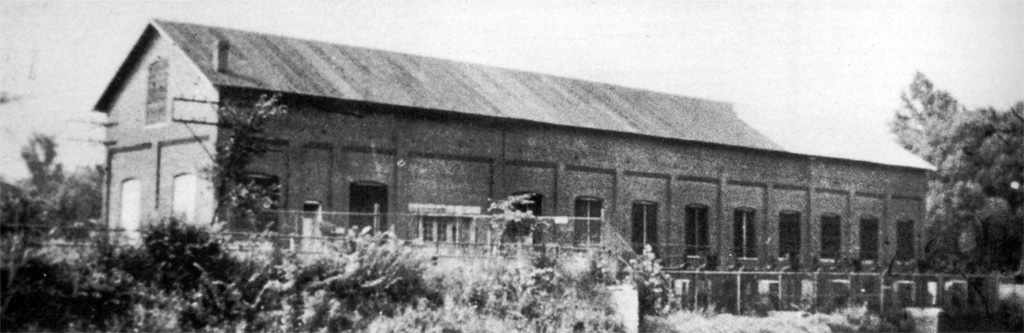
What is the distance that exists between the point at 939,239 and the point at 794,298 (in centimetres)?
1904

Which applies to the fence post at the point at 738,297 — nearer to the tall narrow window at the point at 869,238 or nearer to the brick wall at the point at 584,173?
the brick wall at the point at 584,173

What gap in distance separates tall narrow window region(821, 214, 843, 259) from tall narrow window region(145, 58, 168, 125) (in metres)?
20.7

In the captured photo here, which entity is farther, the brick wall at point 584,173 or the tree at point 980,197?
the tree at point 980,197

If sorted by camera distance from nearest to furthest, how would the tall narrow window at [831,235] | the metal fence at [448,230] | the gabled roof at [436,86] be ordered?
the metal fence at [448,230]
the gabled roof at [436,86]
the tall narrow window at [831,235]

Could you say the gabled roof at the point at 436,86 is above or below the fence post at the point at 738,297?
above

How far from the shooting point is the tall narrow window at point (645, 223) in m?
30.3

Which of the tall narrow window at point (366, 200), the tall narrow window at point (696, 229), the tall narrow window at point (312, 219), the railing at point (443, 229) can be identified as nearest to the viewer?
the railing at point (443, 229)

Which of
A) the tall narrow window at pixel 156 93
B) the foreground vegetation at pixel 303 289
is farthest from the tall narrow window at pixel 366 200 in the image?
the foreground vegetation at pixel 303 289

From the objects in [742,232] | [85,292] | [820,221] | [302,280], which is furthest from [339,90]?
[820,221]

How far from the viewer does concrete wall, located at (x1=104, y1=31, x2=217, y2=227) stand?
2289cm

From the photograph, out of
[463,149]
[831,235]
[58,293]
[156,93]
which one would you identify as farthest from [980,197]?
[58,293]

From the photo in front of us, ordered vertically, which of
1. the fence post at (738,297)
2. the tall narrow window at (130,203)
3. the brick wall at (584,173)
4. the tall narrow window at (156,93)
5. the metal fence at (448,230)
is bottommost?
the fence post at (738,297)

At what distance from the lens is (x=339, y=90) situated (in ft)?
78.9

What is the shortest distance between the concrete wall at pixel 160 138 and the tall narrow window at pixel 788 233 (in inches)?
724
